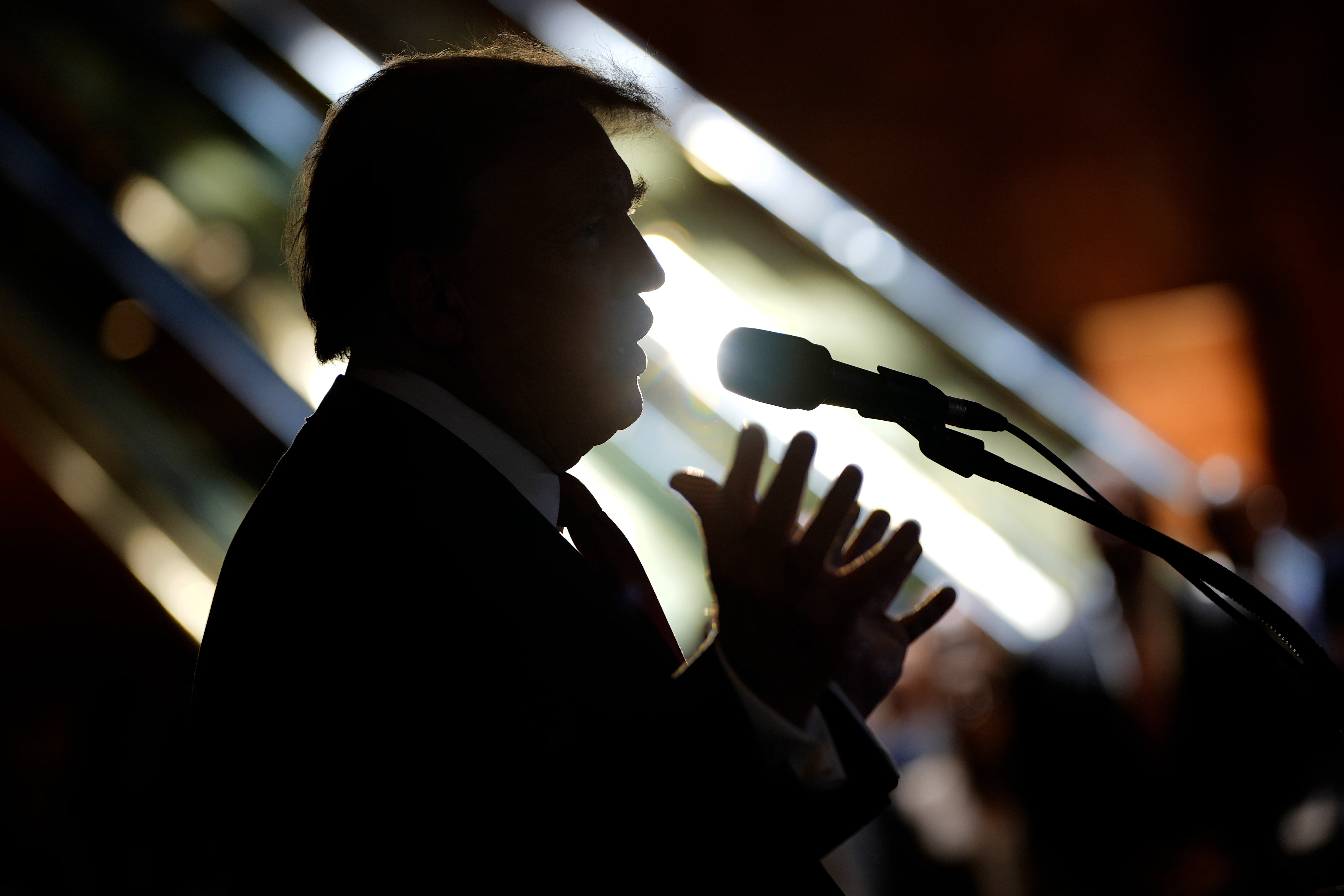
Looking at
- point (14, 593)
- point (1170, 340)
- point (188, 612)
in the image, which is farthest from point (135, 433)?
point (1170, 340)

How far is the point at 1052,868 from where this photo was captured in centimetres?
267

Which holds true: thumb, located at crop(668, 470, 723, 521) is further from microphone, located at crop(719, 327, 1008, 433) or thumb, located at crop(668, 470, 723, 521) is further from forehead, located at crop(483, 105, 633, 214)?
forehead, located at crop(483, 105, 633, 214)

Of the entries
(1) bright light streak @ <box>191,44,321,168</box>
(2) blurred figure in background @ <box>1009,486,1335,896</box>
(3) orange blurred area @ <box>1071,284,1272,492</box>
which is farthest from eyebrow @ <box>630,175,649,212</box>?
(3) orange blurred area @ <box>1071,284,1272,492</box>

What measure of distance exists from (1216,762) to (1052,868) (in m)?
0.52

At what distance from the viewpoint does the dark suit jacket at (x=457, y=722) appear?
76cm

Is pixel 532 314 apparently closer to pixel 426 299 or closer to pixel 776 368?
pixel 426 299

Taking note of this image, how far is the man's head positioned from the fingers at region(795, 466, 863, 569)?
0.37 metres

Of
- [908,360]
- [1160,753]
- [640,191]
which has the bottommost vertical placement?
[640,191]

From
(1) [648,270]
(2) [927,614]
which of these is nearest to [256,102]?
(1) [648,270]

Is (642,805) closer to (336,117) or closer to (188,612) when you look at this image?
(336,117)

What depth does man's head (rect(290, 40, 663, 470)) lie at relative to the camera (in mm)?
1079

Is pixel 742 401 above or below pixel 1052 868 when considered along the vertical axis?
above

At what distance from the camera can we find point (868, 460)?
457 centimetres

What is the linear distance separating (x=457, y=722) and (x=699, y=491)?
282 millimetres
